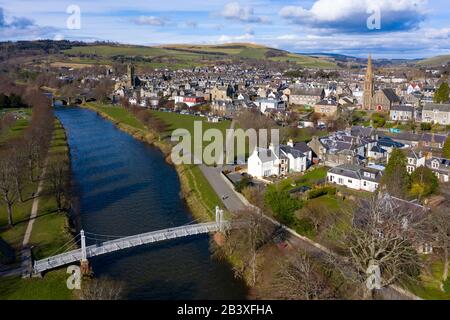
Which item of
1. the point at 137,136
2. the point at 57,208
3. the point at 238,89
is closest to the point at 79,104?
the point at 238,89

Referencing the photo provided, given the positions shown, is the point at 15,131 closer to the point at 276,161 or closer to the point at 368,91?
the point at 276,161

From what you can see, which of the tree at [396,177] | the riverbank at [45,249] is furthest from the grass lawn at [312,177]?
the riverbank at [45,249]

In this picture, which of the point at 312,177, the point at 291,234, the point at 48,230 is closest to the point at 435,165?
the point at 312,177

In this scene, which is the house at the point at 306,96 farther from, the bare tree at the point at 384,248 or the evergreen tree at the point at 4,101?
the bare tree at the point at 384,248

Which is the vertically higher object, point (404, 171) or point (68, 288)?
point (404, 171)

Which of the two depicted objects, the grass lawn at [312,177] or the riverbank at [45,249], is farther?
the grass lawn at [312,177]

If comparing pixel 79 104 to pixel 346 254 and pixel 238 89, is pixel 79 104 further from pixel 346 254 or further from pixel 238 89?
pixel 346 254
